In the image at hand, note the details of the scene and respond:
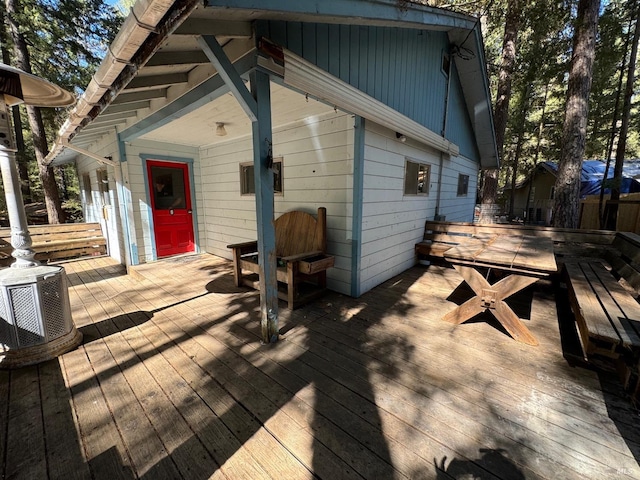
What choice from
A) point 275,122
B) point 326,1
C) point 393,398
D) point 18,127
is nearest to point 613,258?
point 393,398

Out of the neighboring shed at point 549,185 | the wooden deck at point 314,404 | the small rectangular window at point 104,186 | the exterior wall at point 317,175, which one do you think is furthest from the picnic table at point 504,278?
the neighboring shed at point 549,185

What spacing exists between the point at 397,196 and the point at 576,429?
3329 mm

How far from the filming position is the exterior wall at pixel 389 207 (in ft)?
11.8

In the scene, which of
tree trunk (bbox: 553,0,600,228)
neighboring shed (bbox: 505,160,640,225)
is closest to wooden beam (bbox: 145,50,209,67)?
tree trunk (bbox: 553,0,600,228)

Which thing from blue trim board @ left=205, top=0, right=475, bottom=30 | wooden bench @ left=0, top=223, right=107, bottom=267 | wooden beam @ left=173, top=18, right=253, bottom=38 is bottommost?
wooden bench @ left=0, top=223, right=107, bottom=267

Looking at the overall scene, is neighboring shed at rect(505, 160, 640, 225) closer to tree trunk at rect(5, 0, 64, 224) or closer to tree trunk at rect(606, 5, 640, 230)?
tree trunk at rect(606, 5, 640, 230)

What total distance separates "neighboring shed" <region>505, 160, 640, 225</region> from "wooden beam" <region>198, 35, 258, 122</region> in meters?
12.1

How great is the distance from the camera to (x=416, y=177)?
16.3ft

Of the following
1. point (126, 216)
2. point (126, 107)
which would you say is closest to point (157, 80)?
point (126, 107)

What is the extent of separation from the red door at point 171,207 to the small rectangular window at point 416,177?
14.6 ft

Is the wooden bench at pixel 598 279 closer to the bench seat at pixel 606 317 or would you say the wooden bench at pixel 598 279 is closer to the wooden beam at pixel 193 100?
the bench seat at pixel 606 317

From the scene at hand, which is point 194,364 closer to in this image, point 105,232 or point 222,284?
point 222,284

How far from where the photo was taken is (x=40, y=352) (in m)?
2.18

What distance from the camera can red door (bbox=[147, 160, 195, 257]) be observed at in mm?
5051
